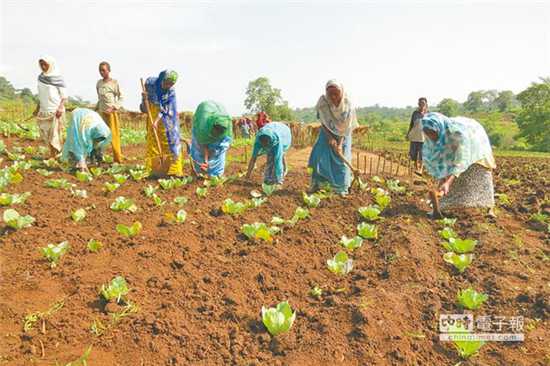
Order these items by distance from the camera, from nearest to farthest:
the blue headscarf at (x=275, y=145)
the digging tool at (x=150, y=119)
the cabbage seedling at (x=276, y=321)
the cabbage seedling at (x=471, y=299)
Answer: the cabbage seedling at (x=276, y=321)
the cabbage seedling at (x=471, y=299)
the blue headscarf at (x=275, y=145)
the digging tool at (x=150, y=119)

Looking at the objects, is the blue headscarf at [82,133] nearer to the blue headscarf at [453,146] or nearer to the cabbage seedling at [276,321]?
the blue headscarf at [453,146]

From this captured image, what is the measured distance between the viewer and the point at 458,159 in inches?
187

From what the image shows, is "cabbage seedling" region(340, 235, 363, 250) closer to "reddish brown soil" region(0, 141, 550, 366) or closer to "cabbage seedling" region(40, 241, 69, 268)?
"reddish brown soil" region(0, 141, 550, 366)

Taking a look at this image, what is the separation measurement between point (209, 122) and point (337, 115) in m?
1.94

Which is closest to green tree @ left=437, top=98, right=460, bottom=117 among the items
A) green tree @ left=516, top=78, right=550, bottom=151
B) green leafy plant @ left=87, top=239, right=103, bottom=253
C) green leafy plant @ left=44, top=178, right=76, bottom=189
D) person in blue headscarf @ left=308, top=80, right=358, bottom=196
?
green tree @ left=516, top=78, right=550, bottom=151

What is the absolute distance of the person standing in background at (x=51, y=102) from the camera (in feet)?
23.6

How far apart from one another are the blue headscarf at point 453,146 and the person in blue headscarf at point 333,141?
1152mm

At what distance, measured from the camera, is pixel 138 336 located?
260cm

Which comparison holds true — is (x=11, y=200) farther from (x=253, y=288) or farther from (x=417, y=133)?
(x=417, y=133)

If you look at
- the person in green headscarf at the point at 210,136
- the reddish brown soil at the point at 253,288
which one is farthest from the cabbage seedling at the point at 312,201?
the person in green headscarf at the point at 210,136

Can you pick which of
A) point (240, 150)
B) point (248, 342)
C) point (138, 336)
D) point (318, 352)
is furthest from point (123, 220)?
point (240, 150)

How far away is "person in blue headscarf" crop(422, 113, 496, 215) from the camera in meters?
4.79

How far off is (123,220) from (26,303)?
1.71 m

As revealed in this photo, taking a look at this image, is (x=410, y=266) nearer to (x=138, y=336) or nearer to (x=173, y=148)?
(x=138, y=336)
